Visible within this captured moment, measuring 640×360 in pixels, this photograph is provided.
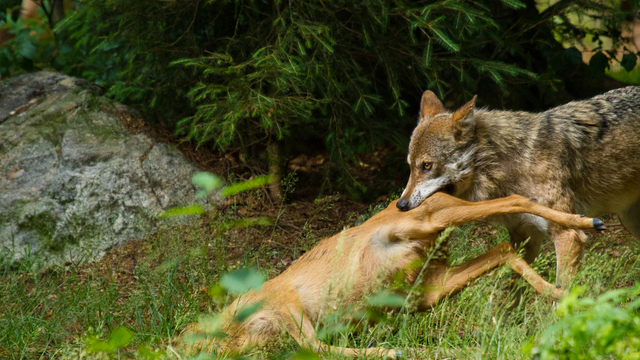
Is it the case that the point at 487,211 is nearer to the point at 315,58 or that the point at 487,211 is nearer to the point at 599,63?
the point at 315,58

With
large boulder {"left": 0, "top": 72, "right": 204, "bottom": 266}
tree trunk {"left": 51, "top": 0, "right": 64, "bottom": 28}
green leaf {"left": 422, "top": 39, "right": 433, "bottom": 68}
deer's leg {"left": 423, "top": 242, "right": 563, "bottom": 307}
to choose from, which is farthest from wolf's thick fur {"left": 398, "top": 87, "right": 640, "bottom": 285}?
tree trunk {"left": 51, "top": 0, "right": 64, "bottom": 28}

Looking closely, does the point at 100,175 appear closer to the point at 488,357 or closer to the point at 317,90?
the point at 317,90

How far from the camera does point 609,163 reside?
4.73 metres

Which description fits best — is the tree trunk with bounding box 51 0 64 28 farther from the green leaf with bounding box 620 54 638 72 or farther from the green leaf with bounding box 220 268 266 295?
the green leaf with bounding box 620 54 638 72

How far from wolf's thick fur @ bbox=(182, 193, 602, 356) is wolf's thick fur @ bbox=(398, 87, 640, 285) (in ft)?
1.27

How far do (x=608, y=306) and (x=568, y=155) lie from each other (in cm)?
287

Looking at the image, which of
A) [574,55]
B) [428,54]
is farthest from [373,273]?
[574,55]

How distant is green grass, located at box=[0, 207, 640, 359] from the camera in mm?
3498

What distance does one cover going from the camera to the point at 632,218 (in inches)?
209

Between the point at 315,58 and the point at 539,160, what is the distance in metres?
2.62

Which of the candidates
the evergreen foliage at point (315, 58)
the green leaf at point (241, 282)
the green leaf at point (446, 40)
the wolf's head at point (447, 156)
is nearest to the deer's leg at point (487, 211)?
the wolf's head at point (447, 156)

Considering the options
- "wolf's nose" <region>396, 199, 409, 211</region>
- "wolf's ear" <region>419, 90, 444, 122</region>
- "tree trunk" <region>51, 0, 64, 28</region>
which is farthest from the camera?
"tree trunk" <region>51, 0, 64, 28</region>

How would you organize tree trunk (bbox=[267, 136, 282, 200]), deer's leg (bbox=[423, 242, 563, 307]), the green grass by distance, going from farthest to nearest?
tree trunk (bbox=[267, 136, 282, 200])
deer's leg (bbox=[423, 242, 563, 307])
the green grass

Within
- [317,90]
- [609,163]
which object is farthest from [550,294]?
[317,90]
